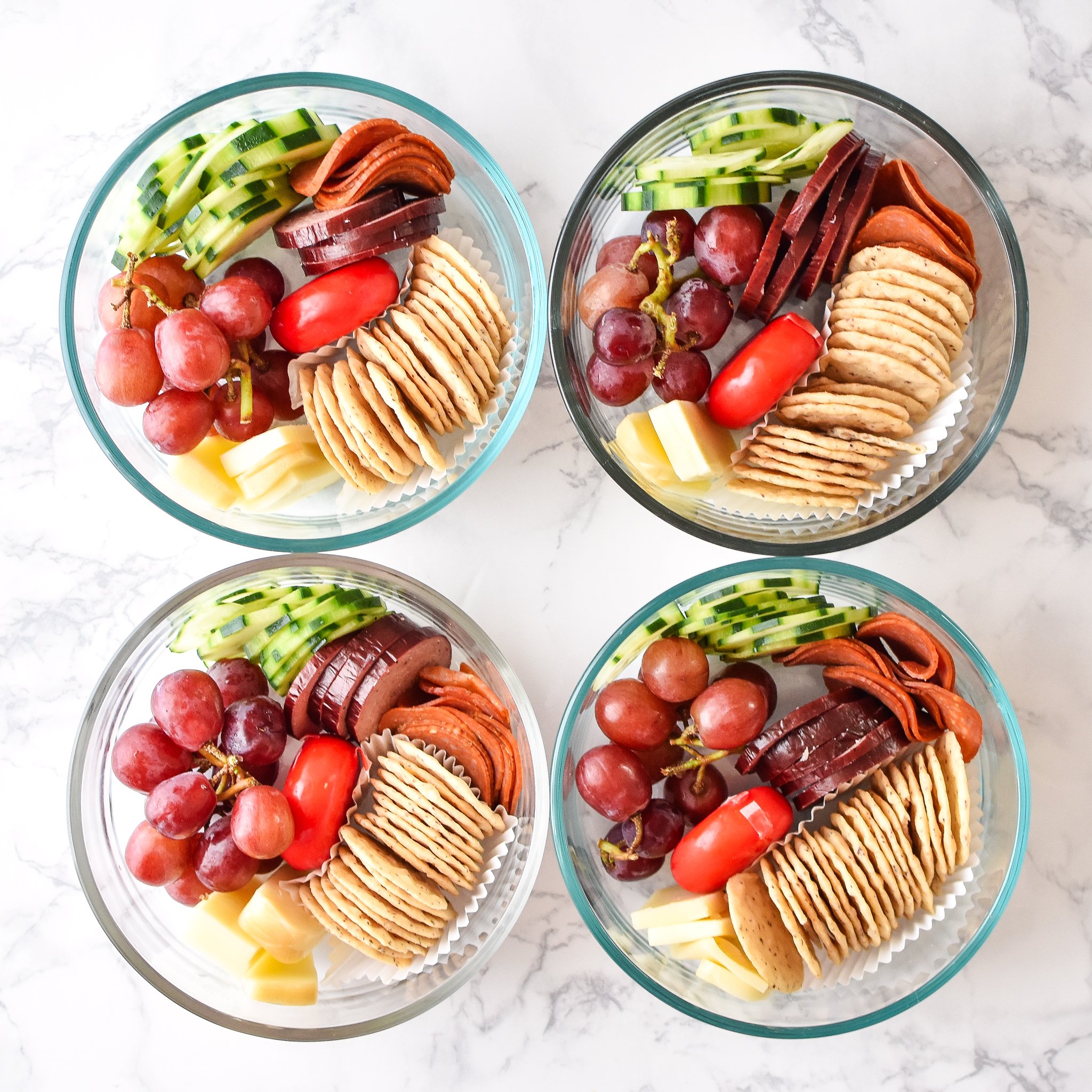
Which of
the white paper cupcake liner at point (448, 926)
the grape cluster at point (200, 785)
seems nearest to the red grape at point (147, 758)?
the grape cluster at point (200, 785)

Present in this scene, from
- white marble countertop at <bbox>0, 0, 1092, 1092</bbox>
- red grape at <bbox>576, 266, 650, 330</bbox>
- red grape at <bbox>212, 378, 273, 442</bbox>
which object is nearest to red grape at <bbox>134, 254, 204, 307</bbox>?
red grape at <bbox>212, 378, 273, 442</bbox>

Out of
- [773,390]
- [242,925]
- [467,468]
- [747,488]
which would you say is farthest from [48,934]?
[773,390]

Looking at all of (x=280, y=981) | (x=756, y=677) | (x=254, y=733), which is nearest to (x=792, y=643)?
(x=756, y=677)

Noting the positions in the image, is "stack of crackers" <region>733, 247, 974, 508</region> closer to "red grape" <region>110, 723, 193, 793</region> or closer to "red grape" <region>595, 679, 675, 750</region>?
"red grape" <region>595, 679, 675, 750</region>

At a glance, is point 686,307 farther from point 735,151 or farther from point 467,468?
point 467,468

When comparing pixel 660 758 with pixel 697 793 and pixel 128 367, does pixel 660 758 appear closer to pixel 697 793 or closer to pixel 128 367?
pixel 697 793
